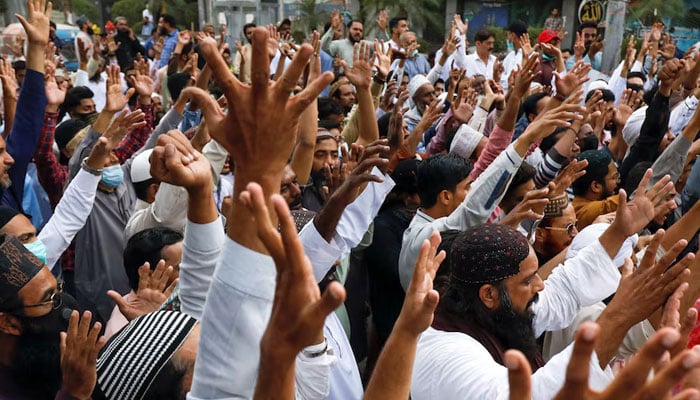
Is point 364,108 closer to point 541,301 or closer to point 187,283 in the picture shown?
point 541,301

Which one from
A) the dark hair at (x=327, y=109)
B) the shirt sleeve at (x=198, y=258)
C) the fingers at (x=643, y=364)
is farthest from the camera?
the dark hair at (x=327, y=109)

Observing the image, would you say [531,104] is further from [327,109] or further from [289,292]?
[289,292]

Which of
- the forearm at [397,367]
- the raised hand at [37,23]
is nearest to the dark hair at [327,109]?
the raised hand at [37,23]

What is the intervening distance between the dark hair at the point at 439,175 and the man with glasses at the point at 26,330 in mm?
1725

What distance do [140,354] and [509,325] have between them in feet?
3.67

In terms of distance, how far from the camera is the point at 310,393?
1.59 metres

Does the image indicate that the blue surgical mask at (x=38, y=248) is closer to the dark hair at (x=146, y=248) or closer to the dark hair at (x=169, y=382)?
the dark hair at (x=146, y=248)

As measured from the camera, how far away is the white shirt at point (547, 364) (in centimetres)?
168

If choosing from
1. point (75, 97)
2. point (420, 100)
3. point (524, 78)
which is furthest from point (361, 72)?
point (75, 97)

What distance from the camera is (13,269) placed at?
6.59ft

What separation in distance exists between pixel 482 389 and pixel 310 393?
0.44 m

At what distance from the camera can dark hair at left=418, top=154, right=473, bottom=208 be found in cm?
311

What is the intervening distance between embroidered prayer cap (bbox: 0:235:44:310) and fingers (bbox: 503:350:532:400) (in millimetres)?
1609

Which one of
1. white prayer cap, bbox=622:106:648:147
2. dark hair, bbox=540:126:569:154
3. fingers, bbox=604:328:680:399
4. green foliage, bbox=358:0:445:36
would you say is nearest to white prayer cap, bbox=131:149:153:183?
dark hair, bbox=540:126:569:154
